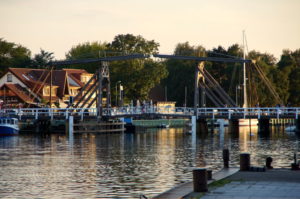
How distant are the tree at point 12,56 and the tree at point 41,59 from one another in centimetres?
157

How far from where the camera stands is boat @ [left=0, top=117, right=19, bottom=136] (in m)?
89.1

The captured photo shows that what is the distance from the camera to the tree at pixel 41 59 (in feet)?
488

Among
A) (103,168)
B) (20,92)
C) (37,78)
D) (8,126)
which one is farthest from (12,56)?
(103,168)

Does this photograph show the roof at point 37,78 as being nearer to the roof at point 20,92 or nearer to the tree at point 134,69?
the roof at point 20,92

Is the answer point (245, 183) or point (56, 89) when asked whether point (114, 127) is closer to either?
point (56, 89)

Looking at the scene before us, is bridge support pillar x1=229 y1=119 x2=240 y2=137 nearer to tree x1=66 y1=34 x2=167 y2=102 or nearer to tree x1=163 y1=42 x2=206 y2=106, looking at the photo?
tree x1=66 y1=34 x2=167 y2=102

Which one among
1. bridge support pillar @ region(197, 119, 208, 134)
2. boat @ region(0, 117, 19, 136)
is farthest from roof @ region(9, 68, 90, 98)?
bridge support pillar @ region(197, 119, 208, 134)

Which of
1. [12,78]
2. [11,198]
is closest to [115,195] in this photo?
[11,198]

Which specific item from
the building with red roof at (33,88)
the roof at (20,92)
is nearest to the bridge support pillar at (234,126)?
the building with red roof at (33,88)

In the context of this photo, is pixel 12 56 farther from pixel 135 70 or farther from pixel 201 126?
pixel 201 126

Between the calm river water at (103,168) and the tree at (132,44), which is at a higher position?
the tree at (132,44)

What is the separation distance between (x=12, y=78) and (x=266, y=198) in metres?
99.5

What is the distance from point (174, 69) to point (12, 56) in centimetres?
3798

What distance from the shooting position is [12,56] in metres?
157
